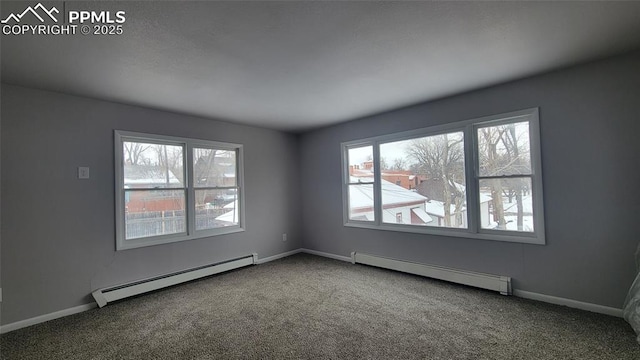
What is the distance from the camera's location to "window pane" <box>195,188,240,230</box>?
13.6ft

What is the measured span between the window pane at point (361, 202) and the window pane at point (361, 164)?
14cm

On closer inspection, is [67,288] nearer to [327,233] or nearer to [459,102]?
[327,233]

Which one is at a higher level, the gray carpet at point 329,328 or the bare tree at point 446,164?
the bare tree at point 446,164

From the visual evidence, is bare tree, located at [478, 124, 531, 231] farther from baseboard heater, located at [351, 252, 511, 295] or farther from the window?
the window

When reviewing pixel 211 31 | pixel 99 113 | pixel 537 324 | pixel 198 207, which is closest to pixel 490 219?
pixel 537 324

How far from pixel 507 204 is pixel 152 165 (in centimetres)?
458

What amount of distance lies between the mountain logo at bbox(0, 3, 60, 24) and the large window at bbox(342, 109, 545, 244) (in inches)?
147

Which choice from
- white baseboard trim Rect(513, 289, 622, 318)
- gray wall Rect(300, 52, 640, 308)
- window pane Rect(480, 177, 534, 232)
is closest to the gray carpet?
white baseboard trim Rect(513, 289, 622, 318)

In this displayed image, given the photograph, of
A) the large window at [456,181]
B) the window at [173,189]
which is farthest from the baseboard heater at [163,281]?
the large window at [456,181]

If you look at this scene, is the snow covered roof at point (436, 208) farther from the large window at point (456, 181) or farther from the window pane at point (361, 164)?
the window pane at point (361, 164)

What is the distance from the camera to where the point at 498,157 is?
322cm

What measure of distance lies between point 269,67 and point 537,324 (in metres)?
3.41

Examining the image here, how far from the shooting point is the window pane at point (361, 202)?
177 inches

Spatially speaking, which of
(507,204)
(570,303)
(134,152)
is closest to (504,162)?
(507,204)
